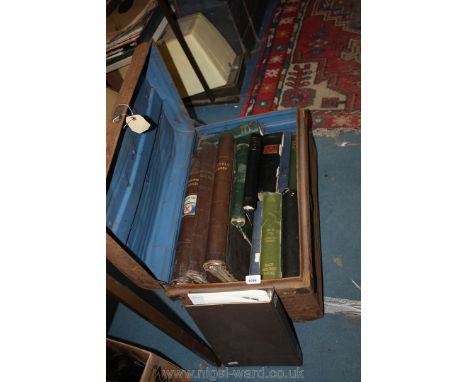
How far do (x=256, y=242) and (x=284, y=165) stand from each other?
0.44 meters

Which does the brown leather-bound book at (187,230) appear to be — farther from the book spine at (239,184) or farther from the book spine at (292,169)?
the book spine at (292,169)

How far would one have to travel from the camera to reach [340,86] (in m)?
2.70

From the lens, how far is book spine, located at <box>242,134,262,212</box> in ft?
5.58

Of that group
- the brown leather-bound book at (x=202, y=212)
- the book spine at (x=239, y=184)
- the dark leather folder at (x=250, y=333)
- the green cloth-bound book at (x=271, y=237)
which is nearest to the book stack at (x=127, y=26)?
the brown leather-bound book at (x=202, y=212)

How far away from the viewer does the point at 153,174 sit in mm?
1780

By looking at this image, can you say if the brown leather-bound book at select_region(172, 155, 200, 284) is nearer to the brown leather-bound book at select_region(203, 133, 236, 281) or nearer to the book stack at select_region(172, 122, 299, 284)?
the book stack at select_region(172, 122, 299, 284)

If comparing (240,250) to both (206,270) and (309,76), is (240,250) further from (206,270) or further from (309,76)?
(309,76)

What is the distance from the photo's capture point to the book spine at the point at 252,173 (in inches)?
67.0

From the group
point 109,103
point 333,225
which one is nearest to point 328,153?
point 333,225

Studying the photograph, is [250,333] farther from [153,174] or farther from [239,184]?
[153,174]

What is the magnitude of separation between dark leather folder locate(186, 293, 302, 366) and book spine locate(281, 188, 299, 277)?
168 mm

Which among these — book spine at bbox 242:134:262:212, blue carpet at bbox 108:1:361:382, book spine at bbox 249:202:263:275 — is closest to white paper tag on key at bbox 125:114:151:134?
book spine at bbox 242:134:262:212

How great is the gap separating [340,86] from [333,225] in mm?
1212

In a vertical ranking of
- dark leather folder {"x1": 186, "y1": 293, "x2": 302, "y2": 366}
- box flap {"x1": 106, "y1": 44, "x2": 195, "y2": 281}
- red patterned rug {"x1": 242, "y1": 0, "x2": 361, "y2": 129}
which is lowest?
dark leather folder {"x1": 186, "y1": 293, "x2": 302, "y2": 366}
